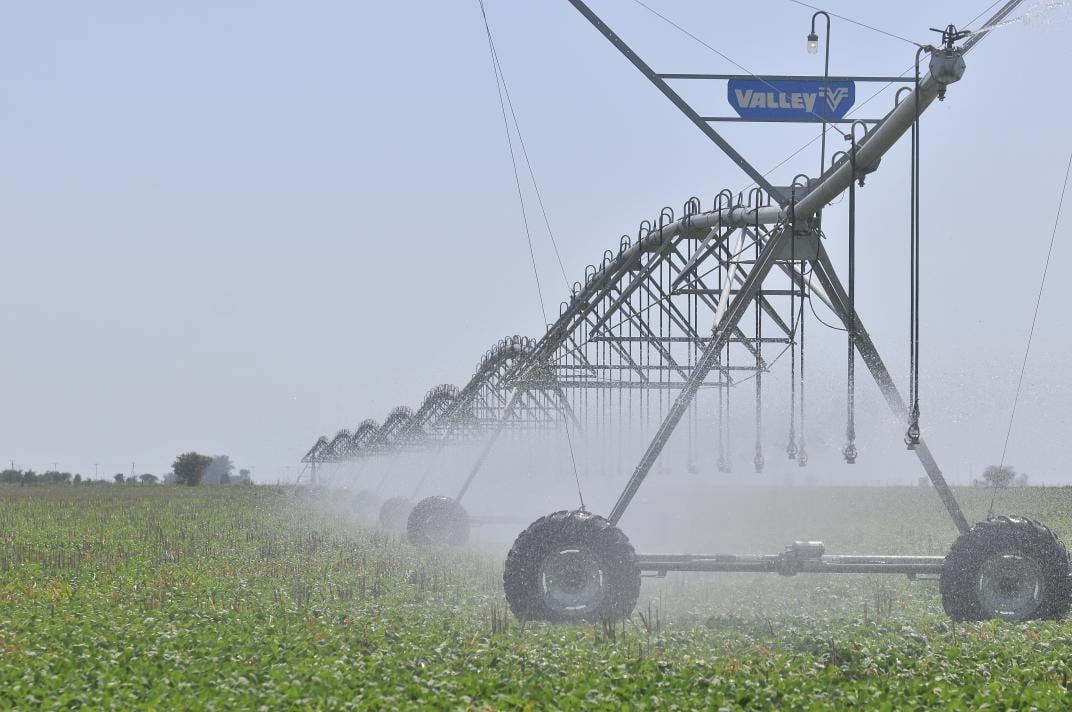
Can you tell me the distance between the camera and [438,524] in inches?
1065

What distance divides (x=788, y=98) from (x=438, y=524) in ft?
47.5

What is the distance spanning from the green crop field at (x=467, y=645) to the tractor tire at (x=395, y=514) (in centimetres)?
1444

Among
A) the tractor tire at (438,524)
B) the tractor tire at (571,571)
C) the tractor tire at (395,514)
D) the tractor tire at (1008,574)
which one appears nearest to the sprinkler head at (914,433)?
the tractor tire at (1008,574)

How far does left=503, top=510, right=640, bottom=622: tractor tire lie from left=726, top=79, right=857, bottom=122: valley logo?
4633 mm

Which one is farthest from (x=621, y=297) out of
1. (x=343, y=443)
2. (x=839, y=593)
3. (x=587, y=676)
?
(x=343, y=443)

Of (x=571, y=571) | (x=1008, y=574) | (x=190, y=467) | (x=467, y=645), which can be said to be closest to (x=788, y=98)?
(x=1008, y=574)

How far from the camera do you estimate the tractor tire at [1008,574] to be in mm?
13203

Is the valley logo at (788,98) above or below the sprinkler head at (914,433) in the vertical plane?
above

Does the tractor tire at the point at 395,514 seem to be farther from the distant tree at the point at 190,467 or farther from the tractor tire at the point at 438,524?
the distant tree at the point at 190,467

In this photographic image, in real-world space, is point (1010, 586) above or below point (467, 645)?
above

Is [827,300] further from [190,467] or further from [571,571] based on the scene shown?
[190,467]

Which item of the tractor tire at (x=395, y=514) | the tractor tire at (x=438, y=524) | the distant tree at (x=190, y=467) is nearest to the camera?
the tractor tire at (x=438, y=524)

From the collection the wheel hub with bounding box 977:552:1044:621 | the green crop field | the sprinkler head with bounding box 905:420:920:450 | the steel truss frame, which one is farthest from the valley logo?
the green crop field

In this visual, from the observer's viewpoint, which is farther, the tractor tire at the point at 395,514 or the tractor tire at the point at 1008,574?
the tractor tire at the point at 395,514
